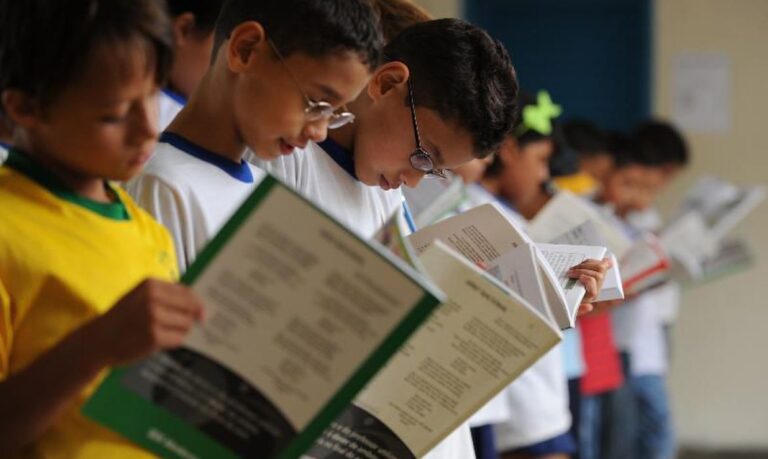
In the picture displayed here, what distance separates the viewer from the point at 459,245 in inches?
78.5

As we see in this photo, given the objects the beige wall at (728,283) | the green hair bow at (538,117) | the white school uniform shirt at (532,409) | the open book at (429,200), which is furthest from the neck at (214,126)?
the beige wall at (728,283)

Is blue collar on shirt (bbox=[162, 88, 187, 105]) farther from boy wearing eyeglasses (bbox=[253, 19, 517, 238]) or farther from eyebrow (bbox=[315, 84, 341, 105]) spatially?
eyebrow (bbox=[315, 84, 341, 105])

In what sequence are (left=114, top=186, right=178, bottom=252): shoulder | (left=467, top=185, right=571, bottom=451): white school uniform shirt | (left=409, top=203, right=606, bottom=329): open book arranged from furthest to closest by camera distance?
(left=467, top=185, right=571, bottom=451): white school uniform shirt → (left=409, top=203, right=606, bottom=329): open book → (left=114, top=186, right=178, bottom=252): shoulder

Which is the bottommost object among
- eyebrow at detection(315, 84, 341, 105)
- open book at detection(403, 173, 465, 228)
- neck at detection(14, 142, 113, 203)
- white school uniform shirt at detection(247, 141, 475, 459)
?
open book at detection(403, 173, 465, 228)

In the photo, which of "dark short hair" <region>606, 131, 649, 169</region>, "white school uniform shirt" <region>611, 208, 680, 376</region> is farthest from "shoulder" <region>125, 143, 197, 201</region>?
"dark short hair" <region>606, 131, 649, 169</region>

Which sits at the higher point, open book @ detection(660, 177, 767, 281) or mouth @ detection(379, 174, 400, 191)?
mouth @ detection(379, 174, 400, 191)

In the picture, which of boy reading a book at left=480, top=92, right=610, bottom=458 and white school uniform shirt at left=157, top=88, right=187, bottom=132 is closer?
white school uniform shirt at left=157, top=88, right=187, bottom=132

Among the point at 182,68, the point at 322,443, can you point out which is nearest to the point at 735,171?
the point at 182,68

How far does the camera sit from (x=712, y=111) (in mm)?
6852

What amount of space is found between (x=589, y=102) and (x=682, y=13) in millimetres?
647

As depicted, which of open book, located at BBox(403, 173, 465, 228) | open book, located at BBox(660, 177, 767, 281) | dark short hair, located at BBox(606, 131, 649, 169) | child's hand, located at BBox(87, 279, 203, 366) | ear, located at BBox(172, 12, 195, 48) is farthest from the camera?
dark short hair, located at BBox(606, 131, 649, 169)

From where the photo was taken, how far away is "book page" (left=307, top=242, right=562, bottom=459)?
4.94ft

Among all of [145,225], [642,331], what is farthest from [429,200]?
[642,331]

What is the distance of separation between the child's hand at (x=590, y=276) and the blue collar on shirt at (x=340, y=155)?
0.37 m
